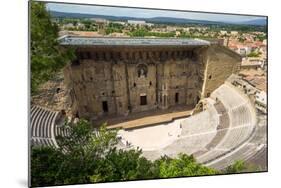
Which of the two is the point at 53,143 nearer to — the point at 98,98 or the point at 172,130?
the point at 98,98

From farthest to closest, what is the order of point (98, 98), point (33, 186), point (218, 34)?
point (218, 34)
point (98, 98)
point (33, 186)

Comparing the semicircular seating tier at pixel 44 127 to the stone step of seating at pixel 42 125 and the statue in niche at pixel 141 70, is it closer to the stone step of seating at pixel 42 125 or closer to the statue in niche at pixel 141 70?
the stone step of seating at pixel 42 125

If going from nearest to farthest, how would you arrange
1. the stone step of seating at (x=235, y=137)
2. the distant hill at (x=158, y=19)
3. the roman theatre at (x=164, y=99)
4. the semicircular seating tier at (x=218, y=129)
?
the distant hill at (x=158, y=19) → the roman theatre at (x=164, y=99) → the semicircular seating tier at (x=218, y=129) → the stone step of seating at (x=235, y=137)

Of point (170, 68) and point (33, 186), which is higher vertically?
point (170, 68)

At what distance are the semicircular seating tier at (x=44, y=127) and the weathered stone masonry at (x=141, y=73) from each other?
0.22 meters

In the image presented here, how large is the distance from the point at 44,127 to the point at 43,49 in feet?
2.17

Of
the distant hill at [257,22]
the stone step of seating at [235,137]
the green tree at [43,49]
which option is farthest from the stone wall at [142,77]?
the stone step of seating at [235,137]

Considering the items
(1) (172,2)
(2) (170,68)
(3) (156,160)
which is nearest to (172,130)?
(3) (156,160)

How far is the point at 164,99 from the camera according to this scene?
4.12 metres

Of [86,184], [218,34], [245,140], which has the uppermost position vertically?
[218,34]

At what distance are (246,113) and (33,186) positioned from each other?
7.13ft

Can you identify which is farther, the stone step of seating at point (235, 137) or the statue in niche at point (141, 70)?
the stone step of seating at point (235, 137)

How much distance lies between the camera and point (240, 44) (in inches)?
169

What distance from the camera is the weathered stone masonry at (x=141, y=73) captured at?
150 inches
